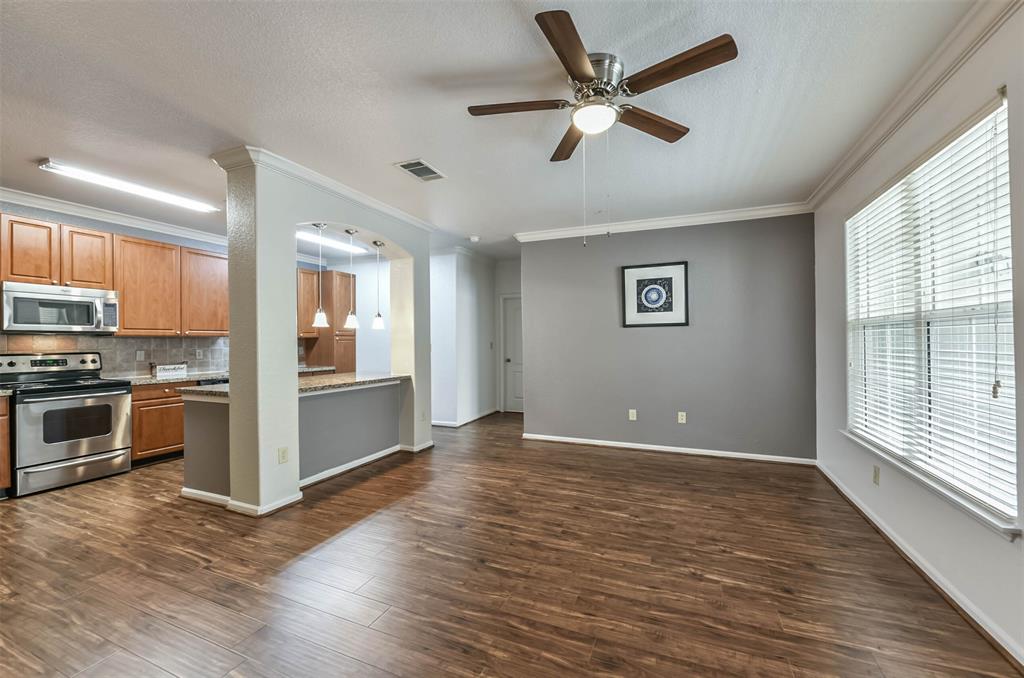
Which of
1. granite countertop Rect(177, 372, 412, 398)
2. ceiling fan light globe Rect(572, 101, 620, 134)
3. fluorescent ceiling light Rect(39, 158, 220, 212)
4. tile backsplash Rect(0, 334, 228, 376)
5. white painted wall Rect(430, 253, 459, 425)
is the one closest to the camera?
ceiling fan light globe Rect(572, 101, 620, 134)

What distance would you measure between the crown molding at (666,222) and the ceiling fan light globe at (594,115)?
283cm

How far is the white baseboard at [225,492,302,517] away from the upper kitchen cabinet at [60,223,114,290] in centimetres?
283

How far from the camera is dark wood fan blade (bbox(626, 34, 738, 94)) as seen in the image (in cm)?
158

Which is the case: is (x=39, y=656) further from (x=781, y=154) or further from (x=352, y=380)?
(x=781, y=154)

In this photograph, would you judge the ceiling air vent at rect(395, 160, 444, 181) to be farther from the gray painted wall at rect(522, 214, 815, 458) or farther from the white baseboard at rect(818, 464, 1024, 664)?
the white baseboard at rect(818, 464, 1024, 664)

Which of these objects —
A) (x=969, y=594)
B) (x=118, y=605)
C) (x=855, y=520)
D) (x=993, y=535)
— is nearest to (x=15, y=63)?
(x=118, y=605)

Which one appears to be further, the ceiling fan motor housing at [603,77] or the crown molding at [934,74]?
the ceiling fan motor housing at [603,77]

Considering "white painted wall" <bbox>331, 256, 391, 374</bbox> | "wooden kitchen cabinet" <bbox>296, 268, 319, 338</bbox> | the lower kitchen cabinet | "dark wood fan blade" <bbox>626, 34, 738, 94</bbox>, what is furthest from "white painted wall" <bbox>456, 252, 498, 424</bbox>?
"dark wood fan blade" <bbox>626, 34, 738, 94</bbox>

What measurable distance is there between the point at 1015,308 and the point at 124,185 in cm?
558

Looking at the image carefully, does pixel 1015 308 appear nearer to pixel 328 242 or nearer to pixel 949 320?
pixel 949 320

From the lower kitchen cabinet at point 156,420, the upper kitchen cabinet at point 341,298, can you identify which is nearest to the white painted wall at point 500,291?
the upper kitchen cabinet at point 341,298

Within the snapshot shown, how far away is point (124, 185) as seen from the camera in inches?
137

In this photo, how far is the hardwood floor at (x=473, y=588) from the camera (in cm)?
164

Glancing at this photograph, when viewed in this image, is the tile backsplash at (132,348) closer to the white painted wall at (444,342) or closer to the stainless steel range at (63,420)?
the stainless steel range at (63,420)
